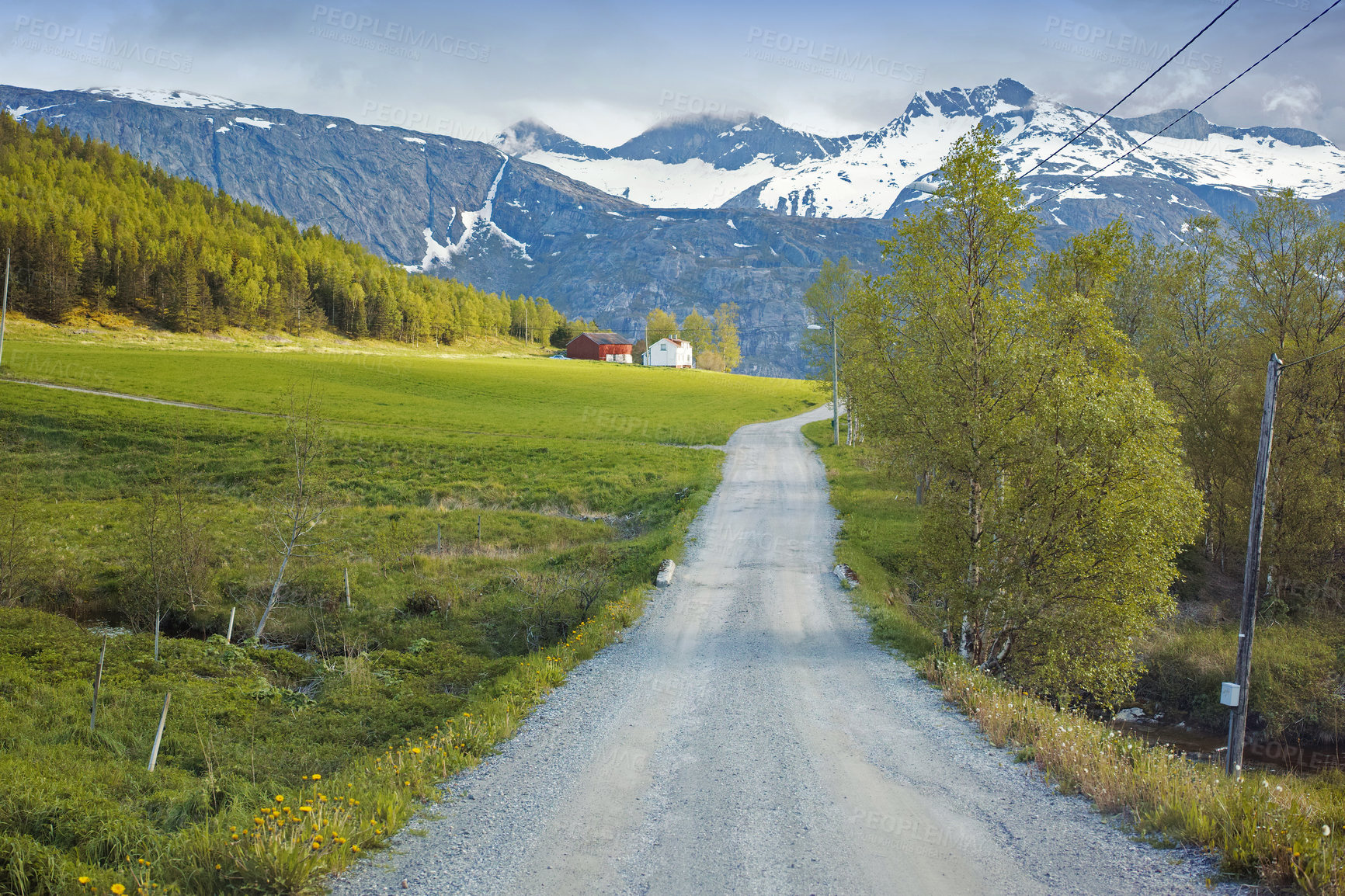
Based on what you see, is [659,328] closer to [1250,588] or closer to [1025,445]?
[1025,445]

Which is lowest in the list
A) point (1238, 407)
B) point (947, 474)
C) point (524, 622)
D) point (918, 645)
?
point (524, 622)

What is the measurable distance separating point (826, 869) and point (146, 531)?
20023mm

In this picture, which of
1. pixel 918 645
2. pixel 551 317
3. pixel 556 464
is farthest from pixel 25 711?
pixel 551 317

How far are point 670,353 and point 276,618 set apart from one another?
143470 mm

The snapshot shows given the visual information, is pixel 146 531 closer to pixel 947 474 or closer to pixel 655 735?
pixel 655 735

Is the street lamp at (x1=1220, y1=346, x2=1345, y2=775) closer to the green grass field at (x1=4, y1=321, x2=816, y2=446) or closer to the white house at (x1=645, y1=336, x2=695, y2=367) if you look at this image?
the green grass field at (x1=4, y1=321, x2=816, y2=446)

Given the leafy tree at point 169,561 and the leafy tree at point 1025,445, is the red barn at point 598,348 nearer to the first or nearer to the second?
the leafy tree at point 169,561

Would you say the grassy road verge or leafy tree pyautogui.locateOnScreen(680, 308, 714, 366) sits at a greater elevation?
leafy tree pyautogui.locateOnScreen(680, 308, 714, 366)

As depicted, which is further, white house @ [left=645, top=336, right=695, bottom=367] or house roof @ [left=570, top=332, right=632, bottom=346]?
house roof @ [left=570, top=332, right=632, bottom=346]

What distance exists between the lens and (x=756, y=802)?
29.9 feet

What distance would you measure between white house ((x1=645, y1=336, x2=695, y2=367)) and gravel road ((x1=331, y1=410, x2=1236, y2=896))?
147011 millimetres

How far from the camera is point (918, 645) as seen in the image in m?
16.5

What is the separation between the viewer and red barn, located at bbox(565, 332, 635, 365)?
16288 centimetres

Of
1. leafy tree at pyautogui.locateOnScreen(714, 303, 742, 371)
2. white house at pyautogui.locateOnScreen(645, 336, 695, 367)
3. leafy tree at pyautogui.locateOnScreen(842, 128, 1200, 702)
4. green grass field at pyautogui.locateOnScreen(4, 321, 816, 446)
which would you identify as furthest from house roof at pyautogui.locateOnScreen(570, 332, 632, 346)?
leafy tree at pyautogui.locateOnScreen(842, 128, 1200, 702)
